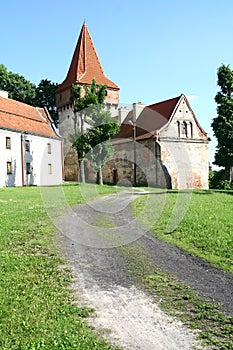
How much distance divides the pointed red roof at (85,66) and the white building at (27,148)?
22.5 feet

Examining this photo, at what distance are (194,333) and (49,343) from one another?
201cm

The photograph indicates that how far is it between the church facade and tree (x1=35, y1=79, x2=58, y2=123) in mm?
13827

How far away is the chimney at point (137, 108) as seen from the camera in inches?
1722

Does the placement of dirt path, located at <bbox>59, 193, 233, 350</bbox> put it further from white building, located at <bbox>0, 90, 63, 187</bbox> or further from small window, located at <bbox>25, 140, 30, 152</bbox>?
small window, located at <bbox>25, 140, 30, 152</bbox>

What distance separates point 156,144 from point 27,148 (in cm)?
1383

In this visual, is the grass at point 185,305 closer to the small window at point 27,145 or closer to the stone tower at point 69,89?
the small window at point 27,145

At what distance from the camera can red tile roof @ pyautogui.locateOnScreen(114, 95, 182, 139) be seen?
38.6 m

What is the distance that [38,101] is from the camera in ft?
197

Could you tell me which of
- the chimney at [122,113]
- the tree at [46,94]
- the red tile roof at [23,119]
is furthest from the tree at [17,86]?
the chimney at [122,113]

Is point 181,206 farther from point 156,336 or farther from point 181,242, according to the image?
point 156,336

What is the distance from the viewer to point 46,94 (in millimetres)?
60219

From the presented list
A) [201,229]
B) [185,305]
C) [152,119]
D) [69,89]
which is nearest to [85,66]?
[69,89]

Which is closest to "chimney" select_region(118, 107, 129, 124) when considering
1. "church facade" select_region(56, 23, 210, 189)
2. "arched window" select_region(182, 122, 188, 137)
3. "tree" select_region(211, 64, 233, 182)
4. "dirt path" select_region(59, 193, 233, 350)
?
"church facade" select_region(56, 23, 210, 189)

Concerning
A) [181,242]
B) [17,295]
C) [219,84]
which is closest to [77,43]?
[219,84]
